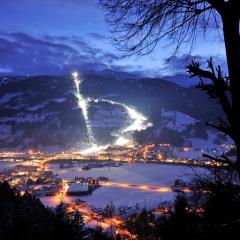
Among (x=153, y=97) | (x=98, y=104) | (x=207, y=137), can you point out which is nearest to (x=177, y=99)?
(x=153, y=97)

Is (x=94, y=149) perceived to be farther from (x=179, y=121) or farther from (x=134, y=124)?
(x=179, y=121)

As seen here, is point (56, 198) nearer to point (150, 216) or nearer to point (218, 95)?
point (150, 216)

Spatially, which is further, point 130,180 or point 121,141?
point 121,141

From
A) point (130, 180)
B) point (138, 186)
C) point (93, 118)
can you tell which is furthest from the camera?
point (93, 118)

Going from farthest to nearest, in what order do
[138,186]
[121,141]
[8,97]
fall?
[8,97] → [121,141] → [138,186]

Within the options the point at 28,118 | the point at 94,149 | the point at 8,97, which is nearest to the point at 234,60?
the point at 94,149

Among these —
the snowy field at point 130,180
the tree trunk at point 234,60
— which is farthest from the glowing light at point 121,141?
the tree trunk at point 234,60
